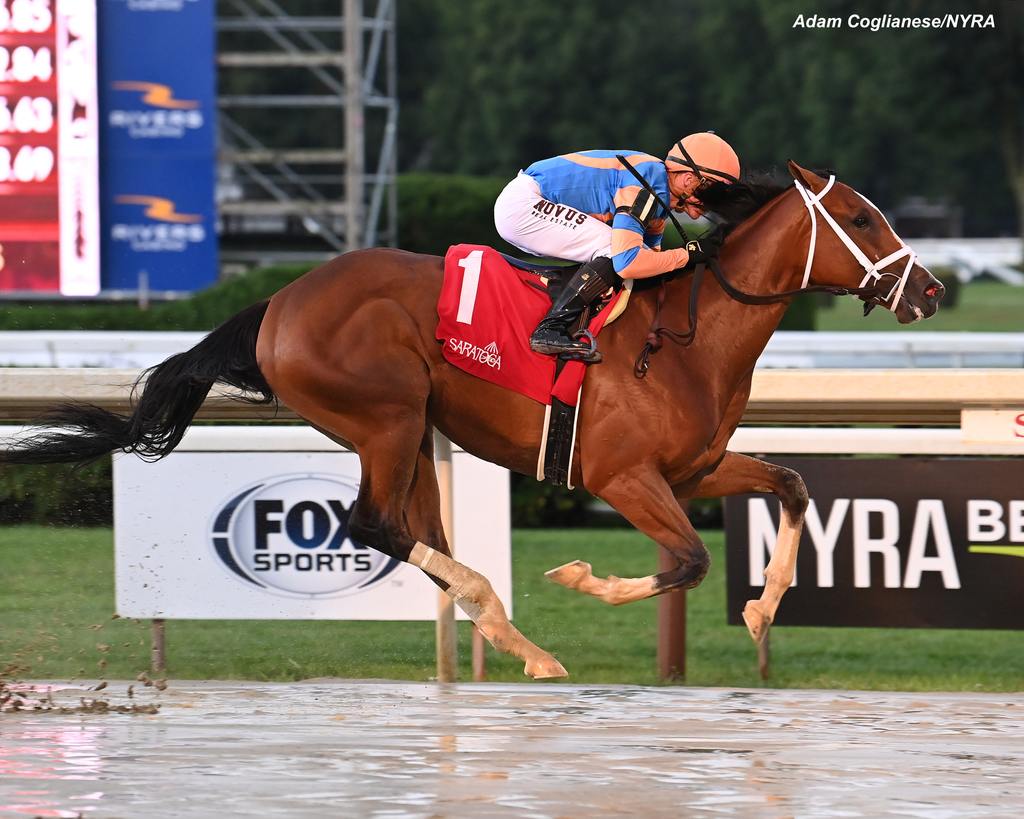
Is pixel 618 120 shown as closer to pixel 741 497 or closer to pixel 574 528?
pixel 574 528

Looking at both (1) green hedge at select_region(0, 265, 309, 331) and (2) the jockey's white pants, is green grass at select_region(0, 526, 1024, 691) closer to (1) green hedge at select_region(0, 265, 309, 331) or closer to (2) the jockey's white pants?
(2) the jockey's white pants

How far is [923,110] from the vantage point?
31578mm

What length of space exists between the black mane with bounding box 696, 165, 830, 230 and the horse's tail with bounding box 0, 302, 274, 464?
51.6 inches

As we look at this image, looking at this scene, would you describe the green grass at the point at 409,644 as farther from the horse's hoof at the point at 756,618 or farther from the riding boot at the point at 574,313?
the riding boot at the point at 574,313

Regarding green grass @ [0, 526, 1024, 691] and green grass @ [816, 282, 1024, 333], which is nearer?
green grass @ [0, 526, 1024, 691]

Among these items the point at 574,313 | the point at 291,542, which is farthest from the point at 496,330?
the point at 291,542

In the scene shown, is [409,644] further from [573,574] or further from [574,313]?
[574,313]

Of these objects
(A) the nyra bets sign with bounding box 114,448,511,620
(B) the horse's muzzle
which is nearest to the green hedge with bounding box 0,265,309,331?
(A) the nyra bets sign with bounding box 114,448,511,620

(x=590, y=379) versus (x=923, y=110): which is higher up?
(x=923, y=110)

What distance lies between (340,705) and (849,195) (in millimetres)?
1982

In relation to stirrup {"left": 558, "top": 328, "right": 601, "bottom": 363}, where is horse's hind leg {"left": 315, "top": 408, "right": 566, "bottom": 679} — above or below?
below

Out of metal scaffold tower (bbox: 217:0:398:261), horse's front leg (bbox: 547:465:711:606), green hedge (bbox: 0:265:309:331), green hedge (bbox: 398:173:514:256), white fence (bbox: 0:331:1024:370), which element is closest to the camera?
horse's front leg (bbox: 547:465:711:606)

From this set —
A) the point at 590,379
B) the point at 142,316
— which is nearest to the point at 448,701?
the point at 590,379

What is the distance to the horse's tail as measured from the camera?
5180 mm
